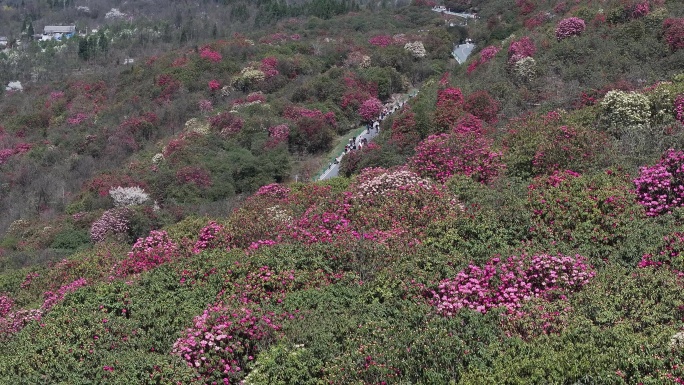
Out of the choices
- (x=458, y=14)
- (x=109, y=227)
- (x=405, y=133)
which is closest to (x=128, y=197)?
(x=109, y=227)

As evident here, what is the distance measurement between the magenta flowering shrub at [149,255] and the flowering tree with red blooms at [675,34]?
2377 centimetres

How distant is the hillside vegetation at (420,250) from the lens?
27.8ft

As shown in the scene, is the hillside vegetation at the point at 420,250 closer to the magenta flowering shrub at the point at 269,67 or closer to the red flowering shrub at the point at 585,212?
the red flowering shrub at the point at 585,212

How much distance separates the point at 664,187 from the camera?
41.1 ft

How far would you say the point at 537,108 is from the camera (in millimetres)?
26922

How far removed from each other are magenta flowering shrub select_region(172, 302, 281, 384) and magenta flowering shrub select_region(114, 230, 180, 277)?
533cm

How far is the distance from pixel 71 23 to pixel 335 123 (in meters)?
135

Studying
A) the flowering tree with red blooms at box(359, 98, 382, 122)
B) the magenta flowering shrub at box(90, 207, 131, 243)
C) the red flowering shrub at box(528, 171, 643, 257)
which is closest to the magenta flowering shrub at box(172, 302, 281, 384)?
the red flowering shrub at box(528, 171, 643, 257)

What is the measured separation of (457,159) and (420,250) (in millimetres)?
5731

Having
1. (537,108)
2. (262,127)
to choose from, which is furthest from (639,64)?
(262,127)

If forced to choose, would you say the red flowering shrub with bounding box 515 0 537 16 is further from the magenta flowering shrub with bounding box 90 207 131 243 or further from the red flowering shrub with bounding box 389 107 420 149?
the magenta flowering shrub with bounding box 90 207 131 243

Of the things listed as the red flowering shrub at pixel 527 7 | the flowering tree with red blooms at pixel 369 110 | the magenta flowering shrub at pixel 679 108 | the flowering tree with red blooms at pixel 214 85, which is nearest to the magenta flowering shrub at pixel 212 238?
the magenta flowering shrub at pixel 679 108

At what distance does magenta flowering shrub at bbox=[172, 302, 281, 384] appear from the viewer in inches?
369

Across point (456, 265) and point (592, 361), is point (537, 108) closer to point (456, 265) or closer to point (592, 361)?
point (456, 265)
